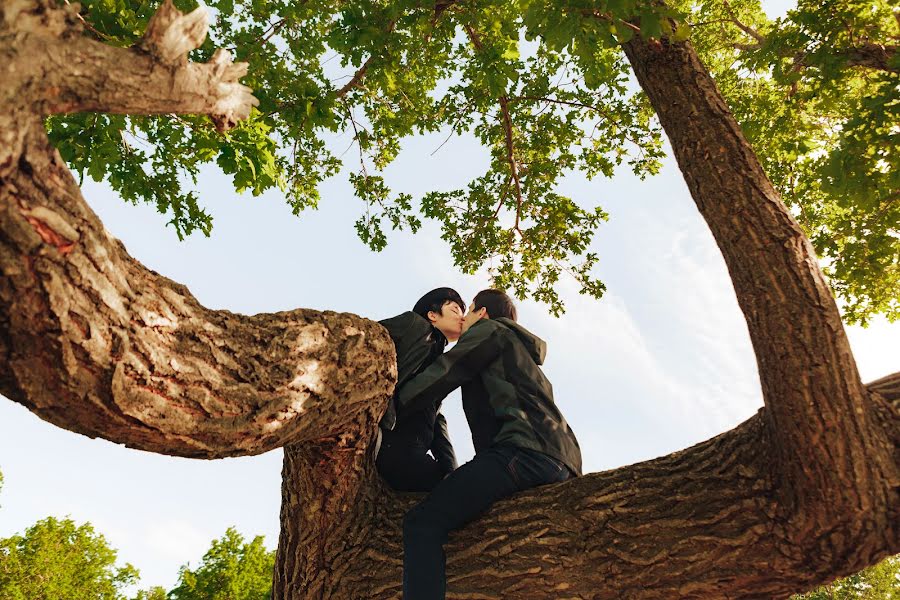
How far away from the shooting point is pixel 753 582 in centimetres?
306

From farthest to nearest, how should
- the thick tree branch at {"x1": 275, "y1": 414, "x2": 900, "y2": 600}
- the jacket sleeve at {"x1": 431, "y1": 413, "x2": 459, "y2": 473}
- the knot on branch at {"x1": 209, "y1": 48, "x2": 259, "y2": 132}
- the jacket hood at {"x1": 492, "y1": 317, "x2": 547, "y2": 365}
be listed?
the jacket sleeve at {"x1": 431, "y1": 413, "x2": 459, "y2": 473}
the jacket hood at {"x1": 492, "y1": 317, "x2": 547, "y2": 365}
the thick tree branch at {"x1": 275, "y1": 414, "x2": 900, "y2": 600}
the knot on branch at {"x1": 209, "y1": 48, "x2": 259, "y2": 132}

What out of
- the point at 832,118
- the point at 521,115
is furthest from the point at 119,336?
the point at 832,118

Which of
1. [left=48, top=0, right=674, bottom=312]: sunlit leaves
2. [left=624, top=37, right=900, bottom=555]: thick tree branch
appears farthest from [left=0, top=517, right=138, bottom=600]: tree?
[left=624, top=37, right=900, bottom=555]: thick tree branch

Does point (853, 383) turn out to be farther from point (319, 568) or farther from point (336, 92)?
point (336, 92)

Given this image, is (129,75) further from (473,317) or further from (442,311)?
(473,317)

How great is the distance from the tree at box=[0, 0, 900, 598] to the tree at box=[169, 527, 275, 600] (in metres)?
16.3

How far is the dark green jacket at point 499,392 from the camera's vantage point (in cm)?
380

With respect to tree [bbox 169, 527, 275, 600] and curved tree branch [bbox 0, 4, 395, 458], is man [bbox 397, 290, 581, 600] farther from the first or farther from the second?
tree [bbox 169, 527, 275, 600]

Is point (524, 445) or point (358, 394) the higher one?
point (358, 394)

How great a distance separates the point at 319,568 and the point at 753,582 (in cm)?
260

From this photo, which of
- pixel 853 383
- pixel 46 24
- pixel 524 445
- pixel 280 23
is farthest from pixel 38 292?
pixel 280 23

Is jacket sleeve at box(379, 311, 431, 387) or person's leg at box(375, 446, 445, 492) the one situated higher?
jacket sleeve at box(379, 311, 431, 387)

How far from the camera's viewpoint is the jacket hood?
4246 millimetres

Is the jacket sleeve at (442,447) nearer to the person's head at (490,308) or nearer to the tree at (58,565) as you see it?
the person's head at (490,308)
